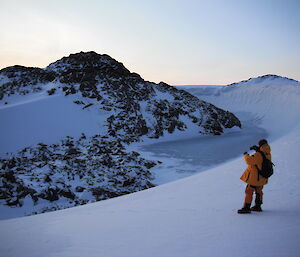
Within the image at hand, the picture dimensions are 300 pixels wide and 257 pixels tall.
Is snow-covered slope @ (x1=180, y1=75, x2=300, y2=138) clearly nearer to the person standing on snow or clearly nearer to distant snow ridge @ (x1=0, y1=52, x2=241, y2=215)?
distant snow ridge @ (x1=0, y1=52, x2=241, y2=215)

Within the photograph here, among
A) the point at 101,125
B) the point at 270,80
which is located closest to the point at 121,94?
the point at 101,125

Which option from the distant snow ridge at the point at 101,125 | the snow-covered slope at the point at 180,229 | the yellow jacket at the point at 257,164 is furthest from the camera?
the distant snow ridge at the point at 101,125

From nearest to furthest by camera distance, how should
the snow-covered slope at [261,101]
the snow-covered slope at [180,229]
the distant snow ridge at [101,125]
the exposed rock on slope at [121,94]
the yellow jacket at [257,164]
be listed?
the snow-covered slope at [180,229], the yellow jacket at [257,164], the distant snow ridge at [101,125], the exposed rock on slope at [121,94], the snow-covered slope at [261,101]

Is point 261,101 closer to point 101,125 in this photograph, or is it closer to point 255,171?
point 101,125

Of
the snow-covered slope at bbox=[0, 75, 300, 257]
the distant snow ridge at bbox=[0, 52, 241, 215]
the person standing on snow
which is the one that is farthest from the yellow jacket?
the distant snow ridge at bbox=[0, 52, 241, 215]

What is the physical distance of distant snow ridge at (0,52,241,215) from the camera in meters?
10.9

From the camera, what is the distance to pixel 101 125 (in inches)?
995

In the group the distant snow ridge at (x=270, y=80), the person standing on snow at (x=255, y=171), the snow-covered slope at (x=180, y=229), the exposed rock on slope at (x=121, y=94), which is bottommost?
the snow-covered slope at (x=180, y=229)

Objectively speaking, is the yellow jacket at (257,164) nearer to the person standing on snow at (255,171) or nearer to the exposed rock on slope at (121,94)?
the person standing on snow at (255,171)

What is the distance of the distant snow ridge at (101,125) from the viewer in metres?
10.9

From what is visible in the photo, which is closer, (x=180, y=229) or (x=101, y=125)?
(x=180, y=229)

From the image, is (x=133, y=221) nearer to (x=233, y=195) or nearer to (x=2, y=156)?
(x=233, y=195)

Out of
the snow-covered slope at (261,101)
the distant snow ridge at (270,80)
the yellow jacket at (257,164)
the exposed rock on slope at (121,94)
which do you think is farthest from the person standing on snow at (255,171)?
the distant snow ridge at (270,80)

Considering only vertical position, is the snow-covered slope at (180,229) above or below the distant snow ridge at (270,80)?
below
